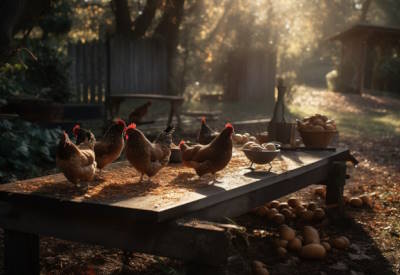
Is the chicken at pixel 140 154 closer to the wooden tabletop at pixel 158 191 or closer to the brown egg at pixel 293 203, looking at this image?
the wooden tabletop at pixel 158 191

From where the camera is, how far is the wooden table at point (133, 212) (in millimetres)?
2467

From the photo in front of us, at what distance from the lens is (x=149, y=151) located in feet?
10.2

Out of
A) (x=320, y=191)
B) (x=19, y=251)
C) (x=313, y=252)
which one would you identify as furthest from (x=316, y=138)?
(x=19, y=251)

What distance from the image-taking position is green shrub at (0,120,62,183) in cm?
593

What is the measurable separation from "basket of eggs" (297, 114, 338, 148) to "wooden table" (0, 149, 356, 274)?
152 centimetres

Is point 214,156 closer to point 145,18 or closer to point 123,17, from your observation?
point 145,18

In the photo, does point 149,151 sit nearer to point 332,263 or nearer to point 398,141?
point 332,263

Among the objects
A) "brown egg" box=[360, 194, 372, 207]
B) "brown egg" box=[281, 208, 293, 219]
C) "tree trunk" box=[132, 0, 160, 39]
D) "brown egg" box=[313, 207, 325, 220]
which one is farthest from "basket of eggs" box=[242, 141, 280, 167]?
"tree trunk" box=[132, 0, 160, 39]

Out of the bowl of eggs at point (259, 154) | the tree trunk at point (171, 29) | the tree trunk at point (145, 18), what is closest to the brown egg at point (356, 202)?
the bowl of eggs at point (259, 154)

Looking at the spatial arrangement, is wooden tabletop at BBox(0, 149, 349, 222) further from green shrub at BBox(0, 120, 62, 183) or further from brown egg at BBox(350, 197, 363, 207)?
green shrub at BBox(0, 120, 62, 183)

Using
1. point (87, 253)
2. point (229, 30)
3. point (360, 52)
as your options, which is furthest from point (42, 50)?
point (360, 52)

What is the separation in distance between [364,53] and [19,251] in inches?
952

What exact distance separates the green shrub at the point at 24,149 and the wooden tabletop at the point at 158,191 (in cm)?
265

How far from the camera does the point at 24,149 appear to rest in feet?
20.0
